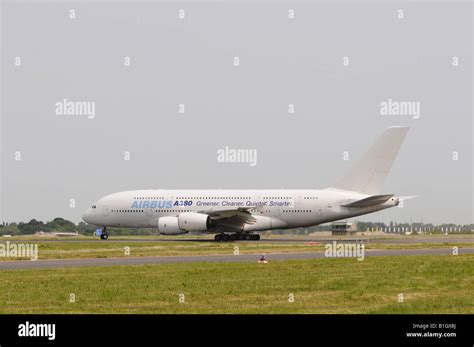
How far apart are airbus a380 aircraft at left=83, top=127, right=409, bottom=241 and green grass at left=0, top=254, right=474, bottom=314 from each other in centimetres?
3066

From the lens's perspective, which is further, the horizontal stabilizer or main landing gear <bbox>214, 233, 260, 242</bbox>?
main landing gear <bbox>214, 233, 260, 242</bbox>

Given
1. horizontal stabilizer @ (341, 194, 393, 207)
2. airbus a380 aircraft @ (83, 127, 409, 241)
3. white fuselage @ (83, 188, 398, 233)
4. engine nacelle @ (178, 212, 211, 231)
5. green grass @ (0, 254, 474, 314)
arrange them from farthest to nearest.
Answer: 1. white fuselage @ (83, 188, 398, 233)
2. airbus a380 aircraft @ (83, 127, 409, 241)
3. engine nacelle @ (178, 212, 211, 231)
4. horizontal stabilizer @ (341, 194, 393, 207)
5. green grass @ (0, 254, 474, 314)

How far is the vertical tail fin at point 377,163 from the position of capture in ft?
221

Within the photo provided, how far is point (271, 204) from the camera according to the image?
6800 centimetres

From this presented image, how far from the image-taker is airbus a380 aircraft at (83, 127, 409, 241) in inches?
2596

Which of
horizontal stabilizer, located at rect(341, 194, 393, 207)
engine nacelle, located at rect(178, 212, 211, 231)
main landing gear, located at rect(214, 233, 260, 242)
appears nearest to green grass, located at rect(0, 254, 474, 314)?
horizontal stabilizer, located at rect(341, 194, 393, 207)

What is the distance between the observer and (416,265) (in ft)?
110

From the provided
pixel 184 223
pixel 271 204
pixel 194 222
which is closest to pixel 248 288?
pixel 194 222

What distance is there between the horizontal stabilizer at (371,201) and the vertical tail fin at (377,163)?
7.24ft

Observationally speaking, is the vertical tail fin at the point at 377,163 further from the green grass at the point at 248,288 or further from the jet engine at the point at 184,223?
the green grass at the point at 248,288

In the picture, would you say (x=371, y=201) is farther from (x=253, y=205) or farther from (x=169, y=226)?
(x=169, y=226)

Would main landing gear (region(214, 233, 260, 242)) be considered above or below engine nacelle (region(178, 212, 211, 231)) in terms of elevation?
below

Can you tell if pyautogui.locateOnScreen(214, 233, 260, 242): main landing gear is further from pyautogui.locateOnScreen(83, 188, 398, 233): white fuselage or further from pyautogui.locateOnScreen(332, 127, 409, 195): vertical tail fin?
pyautogui.locateOnScreen(332, 127, 409, 195): vertical tail fin

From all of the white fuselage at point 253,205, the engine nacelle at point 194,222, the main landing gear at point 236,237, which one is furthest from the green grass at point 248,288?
the white fuselage at point 253,205
